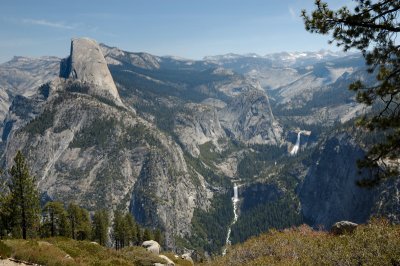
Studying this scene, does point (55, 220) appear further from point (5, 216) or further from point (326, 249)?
point (326, 249)

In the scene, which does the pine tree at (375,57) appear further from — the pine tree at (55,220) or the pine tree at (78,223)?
the pine tree at (78,223)

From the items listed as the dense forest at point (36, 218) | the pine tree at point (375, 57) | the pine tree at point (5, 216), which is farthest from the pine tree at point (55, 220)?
the pine tree at point (375, 57)

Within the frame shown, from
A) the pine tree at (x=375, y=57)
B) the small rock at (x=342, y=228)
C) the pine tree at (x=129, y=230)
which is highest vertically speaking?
the pine tree at (x=375, y=57)

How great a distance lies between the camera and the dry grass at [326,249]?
24781mm

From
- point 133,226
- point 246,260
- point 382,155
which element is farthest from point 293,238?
point 133,226

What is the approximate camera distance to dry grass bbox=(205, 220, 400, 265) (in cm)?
2478

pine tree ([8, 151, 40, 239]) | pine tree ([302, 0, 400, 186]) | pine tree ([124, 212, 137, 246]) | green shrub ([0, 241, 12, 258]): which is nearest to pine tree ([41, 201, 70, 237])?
pine tree ([8, 151, 40, 239])

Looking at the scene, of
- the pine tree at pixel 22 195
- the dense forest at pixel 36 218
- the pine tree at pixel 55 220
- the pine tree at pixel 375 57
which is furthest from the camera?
the pine tree at pixel 55 220

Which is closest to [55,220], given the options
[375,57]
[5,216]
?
[5,216]

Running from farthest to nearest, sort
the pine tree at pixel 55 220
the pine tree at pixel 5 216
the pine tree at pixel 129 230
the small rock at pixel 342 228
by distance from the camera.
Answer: the pine tree at pixel 129 230 < the pine tree at pixel 55 220 < the pine tree at pixel 5 216 < the small rock at pixel 342 228

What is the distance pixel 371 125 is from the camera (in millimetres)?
21141

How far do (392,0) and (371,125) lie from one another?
253 inches

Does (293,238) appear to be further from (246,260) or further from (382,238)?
(382,238)

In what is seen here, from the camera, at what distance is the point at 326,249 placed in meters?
28.3
